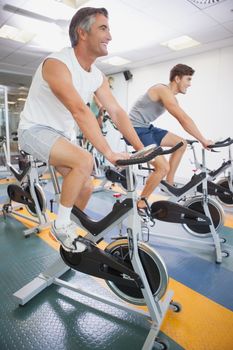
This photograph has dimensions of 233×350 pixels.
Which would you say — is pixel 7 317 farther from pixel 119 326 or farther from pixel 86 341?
pixel 119 326

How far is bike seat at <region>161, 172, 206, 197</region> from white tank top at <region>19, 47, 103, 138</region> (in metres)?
1.42

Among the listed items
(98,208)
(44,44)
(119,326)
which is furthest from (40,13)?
(119,326)

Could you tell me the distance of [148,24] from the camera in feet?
12.2

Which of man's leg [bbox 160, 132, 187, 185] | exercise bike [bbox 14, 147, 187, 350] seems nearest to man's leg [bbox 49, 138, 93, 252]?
exercise bike [bbox 14, 147, 187, 350]

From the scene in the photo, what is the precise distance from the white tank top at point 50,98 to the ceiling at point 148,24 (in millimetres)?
2251

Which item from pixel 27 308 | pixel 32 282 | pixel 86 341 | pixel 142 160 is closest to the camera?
pixel 142 160

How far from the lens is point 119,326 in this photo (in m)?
1.48

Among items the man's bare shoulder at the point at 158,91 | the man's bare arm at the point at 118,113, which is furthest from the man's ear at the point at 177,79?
the man's bare arm at the point at 118,113

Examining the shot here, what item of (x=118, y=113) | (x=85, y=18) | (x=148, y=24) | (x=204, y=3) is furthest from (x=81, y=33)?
(x=148, y=24)

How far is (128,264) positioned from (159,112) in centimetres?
178

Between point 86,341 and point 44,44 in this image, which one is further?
point 44,44

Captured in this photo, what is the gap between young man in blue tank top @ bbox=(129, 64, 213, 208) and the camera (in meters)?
2.36

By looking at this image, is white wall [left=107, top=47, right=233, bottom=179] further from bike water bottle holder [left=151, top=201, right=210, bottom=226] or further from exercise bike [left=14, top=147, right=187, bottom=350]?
exercise bike [left=14, top=147, right=187, bottom=350]

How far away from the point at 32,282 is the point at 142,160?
1.32m
